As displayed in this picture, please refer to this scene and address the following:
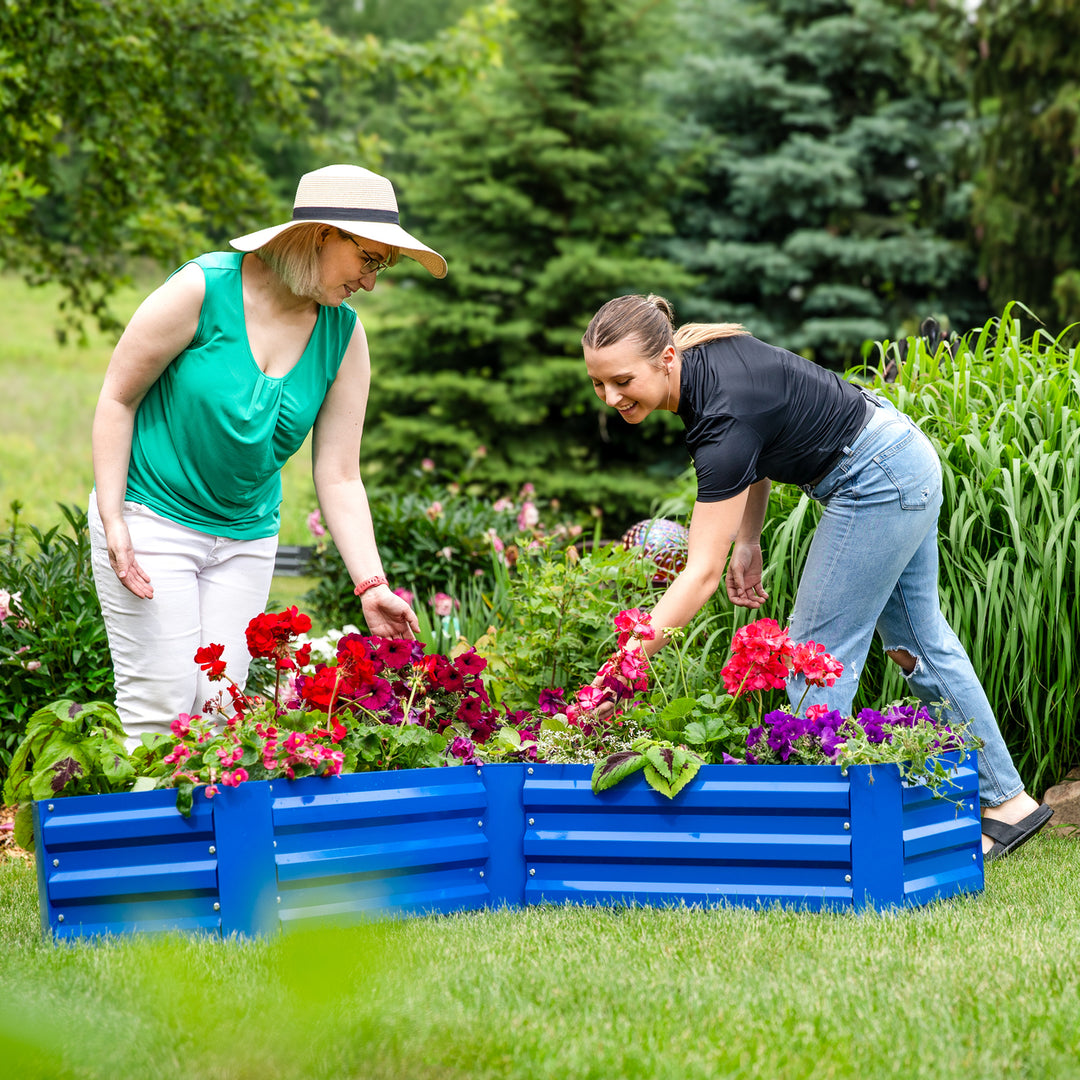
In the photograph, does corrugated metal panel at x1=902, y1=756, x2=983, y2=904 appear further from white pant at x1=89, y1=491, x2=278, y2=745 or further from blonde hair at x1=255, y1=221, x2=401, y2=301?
blonde hair at x1=255, y1=221, x2=401, y2=301

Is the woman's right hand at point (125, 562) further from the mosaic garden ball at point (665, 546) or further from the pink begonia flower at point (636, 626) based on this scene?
the mosaic garden ball at point (665, 546)

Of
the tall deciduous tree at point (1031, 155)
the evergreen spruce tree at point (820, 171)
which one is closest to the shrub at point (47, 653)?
the evergreen spruce tree at point (820, 171)

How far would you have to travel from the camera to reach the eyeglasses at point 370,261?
2572 mm

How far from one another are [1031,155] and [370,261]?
11629mm

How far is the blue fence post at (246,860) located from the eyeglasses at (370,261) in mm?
1158

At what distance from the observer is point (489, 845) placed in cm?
262

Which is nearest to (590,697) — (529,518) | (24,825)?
(24,825)

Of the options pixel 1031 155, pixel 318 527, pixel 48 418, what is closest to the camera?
pixel 318 527

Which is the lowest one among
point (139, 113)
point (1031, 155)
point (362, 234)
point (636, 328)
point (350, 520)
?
point (350, 520)

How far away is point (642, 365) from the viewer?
8.37 ft

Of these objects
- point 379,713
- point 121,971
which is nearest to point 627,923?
point 379,713

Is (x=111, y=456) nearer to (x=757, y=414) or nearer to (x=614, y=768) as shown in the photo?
(x=614, y=768)

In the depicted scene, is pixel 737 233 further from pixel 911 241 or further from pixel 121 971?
pixel 121 971

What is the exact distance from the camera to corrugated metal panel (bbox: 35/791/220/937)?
236cm
